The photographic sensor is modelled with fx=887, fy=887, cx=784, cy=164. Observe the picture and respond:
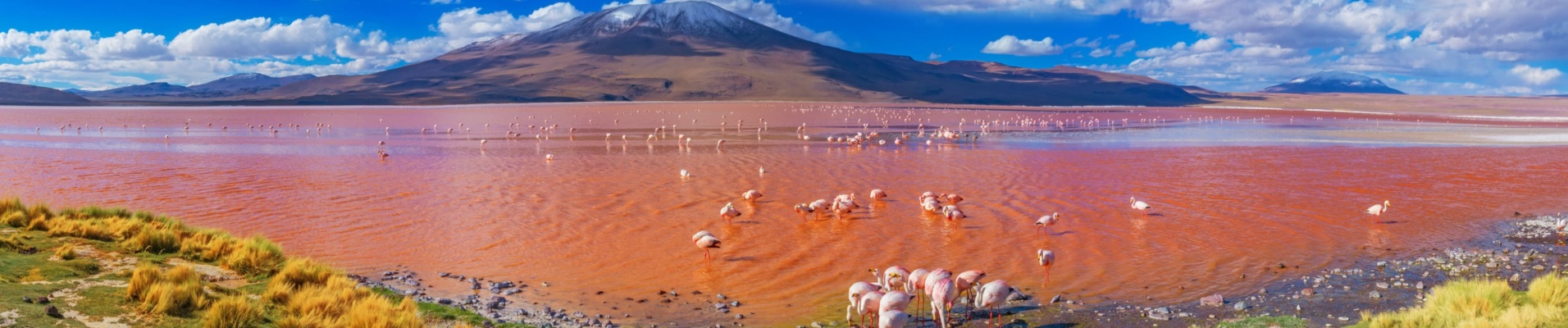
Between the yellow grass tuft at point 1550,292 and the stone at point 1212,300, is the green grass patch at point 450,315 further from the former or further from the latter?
the yellow grass tuft at point 1550,292

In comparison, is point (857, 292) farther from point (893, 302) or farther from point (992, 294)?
point (992, 294)

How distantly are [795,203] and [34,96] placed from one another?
139 m

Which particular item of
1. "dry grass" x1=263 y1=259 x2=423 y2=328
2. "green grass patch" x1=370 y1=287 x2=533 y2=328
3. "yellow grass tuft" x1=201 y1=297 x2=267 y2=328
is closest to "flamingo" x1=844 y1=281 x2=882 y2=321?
"green grass patch" x1=370 y1=287 x2=533 y2=328

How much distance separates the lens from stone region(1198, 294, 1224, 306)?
8086 millimetres

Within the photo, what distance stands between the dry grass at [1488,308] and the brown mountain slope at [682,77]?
106 metres

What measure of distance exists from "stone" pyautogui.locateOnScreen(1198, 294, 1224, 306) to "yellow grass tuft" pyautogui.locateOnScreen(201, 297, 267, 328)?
7.79 m

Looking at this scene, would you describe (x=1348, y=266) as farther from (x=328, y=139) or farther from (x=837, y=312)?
(x=328, y=139)

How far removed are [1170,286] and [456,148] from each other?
23679 millimetres

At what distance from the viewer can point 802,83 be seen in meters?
132

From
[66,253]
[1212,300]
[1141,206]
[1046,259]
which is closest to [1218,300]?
[1212,300]

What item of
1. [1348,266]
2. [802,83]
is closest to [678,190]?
[1348,266]

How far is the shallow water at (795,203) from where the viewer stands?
9.73 meters

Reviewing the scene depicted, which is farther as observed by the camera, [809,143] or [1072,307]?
[809,143]

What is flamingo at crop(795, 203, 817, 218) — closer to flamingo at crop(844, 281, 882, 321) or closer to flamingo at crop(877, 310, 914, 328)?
flamingo at crop(844, 281, 882, 321)
